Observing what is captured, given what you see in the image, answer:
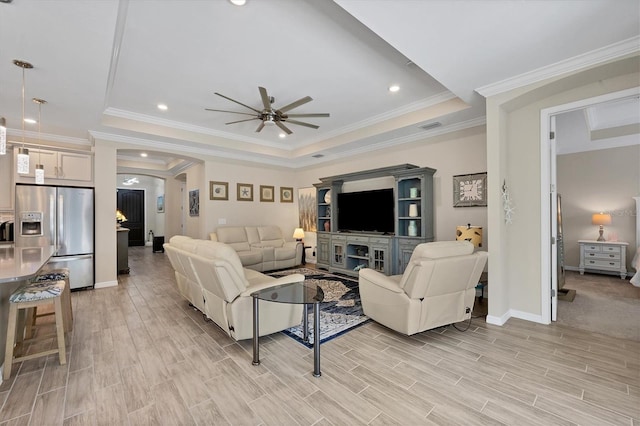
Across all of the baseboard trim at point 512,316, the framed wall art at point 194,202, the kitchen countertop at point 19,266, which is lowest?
the baseboard trim at point 512,316

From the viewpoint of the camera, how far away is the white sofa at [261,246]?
6.03m

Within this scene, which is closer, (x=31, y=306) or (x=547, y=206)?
(x=31, y=306)

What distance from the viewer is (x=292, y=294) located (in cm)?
255

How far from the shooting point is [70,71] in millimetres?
2832

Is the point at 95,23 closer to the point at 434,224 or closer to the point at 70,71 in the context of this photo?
the point at 70,71

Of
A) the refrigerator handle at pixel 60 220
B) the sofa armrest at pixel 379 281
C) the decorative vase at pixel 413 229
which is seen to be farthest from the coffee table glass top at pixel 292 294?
the refrigerator handle at pixel 60 220

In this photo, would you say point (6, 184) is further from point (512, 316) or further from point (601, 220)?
point (601, 220)

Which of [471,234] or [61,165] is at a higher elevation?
[61,165]

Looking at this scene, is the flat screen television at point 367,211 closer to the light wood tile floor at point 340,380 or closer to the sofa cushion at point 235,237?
the sofa cushion at point 235,237

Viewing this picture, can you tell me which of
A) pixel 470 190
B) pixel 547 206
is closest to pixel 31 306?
pixel 547 206

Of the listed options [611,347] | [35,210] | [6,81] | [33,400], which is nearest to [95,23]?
[6,81]

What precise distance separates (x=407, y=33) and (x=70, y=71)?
336cm

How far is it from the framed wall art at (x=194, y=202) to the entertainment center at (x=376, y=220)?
296cm

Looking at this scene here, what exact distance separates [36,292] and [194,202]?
4866mm
